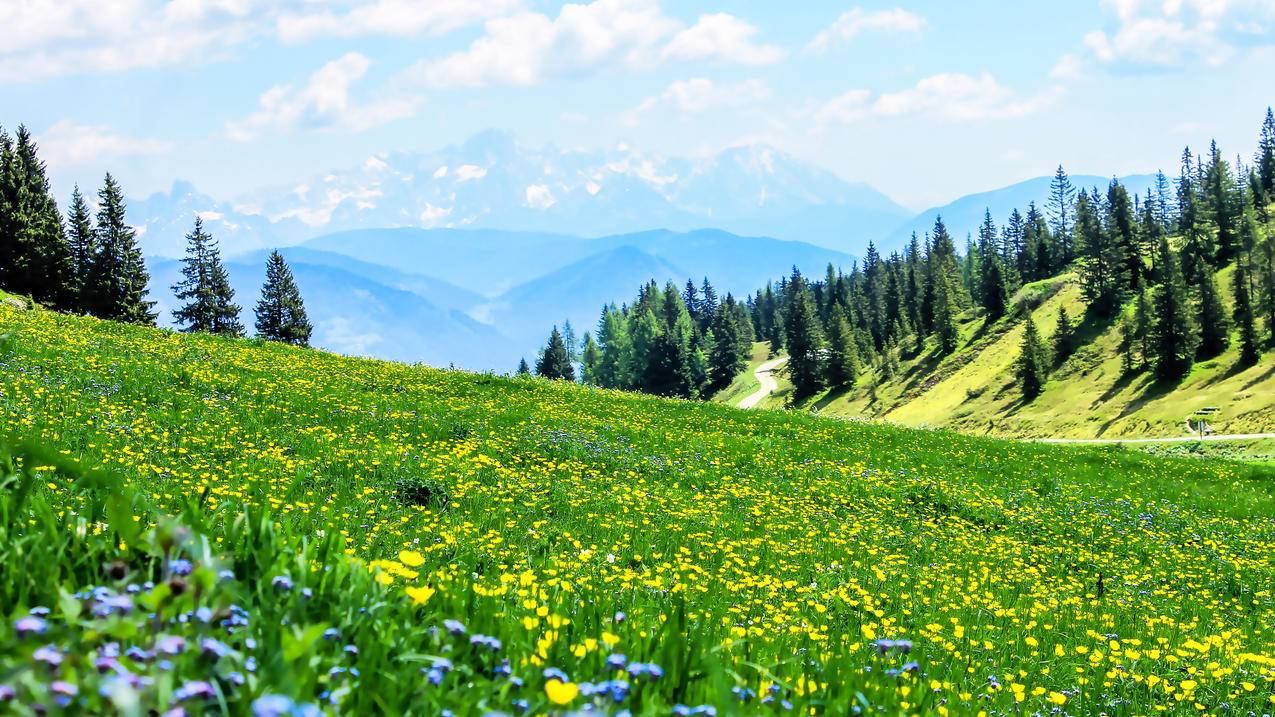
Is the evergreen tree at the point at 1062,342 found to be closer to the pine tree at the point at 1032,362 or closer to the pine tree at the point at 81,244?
the pine tree at the point at 1032,362

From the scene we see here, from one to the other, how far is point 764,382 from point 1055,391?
210 feet

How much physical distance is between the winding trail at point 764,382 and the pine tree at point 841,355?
13.9 meters

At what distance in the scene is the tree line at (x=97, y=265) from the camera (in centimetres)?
5825

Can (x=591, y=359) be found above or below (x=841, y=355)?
above

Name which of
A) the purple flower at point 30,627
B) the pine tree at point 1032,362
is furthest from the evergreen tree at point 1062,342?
the purple flower at point 30,627

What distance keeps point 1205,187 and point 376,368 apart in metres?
161

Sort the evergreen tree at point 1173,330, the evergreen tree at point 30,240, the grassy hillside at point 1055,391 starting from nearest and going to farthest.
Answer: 1. the evergreen tree at point 30,240
2. the grassy hillside at point 1055,391
3. the evergreen tree at point 1173,330

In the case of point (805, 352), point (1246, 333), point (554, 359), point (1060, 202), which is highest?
point (1060, 202)

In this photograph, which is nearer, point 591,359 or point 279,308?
point 279,308

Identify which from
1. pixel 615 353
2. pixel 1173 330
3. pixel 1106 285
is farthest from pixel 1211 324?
pixel 615 353

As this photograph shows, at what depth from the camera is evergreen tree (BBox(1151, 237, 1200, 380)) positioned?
96062 millimetres

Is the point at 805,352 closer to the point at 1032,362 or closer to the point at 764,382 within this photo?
the point at 764,382

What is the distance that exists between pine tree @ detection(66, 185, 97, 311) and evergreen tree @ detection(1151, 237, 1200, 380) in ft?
353

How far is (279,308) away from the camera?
303 ft
